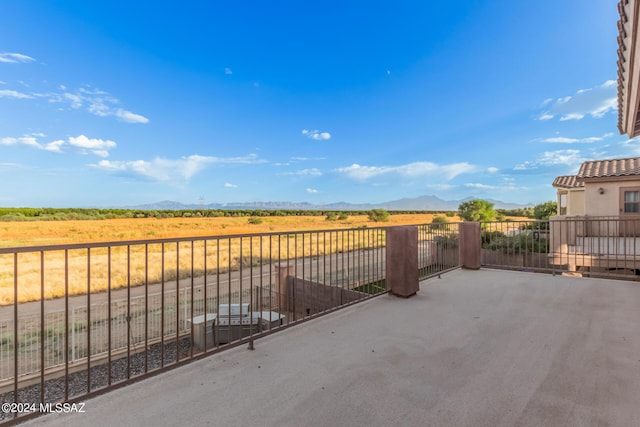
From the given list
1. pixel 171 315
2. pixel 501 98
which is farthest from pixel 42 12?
pixel 501 98

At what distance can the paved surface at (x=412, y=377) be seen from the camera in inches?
64.1

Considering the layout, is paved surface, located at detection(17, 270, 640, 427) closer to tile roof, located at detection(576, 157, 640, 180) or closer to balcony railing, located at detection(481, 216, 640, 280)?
balcony railing, located at detection(481, 216, 640, 280)

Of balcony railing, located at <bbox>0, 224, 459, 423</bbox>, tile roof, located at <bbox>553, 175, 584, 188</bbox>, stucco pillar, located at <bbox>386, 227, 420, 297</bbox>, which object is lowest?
balcony railing, located at <bbox>0, 224, 459, 423</bbox>

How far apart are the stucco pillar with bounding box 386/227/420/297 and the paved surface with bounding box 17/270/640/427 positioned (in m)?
0.61

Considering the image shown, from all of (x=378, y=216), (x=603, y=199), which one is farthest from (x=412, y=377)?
(x=378, y=216)

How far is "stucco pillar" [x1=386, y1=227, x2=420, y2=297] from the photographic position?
396 centimetres

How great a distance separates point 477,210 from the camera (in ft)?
71.3

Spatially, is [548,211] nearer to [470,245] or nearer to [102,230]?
[470,245]

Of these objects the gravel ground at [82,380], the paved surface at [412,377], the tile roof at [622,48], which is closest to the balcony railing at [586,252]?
the tile roof at [622,48]

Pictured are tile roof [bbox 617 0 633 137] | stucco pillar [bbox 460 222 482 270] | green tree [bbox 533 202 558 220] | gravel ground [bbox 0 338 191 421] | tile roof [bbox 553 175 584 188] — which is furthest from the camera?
green tree [bbox 533 202 558 220]

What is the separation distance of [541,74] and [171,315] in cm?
2252

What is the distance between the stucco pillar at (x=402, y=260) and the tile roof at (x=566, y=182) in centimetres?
1426

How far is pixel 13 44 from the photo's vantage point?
23.8m

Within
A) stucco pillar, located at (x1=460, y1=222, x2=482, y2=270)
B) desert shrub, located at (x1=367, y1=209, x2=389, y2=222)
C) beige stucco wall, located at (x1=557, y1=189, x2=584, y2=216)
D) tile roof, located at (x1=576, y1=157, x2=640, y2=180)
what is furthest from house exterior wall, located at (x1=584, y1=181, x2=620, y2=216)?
desert shrub, located at (x1=367, y1=209, x2=389, y2=222)
